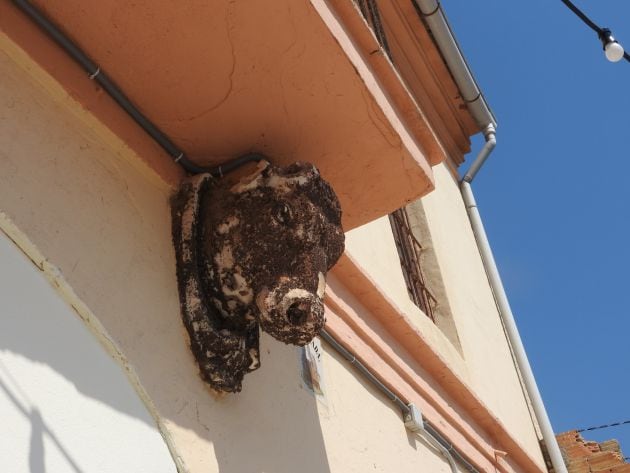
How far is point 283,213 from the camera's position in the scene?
7.89ft

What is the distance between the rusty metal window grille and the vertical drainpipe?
0.94 m

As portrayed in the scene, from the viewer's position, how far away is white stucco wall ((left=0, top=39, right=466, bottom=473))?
6.45 ft

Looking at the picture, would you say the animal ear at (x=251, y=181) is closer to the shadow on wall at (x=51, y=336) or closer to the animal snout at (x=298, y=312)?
the animal snout at (x=298, y=312)

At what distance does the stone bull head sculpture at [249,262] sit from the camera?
2.27 meters

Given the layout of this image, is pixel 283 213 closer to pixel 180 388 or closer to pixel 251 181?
pixel 251 181

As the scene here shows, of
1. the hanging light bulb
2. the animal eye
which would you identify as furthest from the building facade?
the hanging light bulb

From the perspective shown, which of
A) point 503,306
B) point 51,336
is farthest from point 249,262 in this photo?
point 503,306

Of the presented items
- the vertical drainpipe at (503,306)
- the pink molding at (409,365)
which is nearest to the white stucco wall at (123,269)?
the pink molding at (409,365)

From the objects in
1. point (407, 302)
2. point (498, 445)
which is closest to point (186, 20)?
point (407, 302)

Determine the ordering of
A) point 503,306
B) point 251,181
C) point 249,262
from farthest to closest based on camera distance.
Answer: point 503,306 → point 251,181 → point 249,262

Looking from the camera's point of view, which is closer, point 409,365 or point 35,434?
point 35,434

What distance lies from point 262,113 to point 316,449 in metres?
1.03

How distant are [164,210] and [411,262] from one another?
3208 millimetres

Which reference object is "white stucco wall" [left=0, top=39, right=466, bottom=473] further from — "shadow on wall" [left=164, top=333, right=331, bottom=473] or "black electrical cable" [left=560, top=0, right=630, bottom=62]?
"black electrical cable" [left=560, top=0, right=630, bottom=62]
